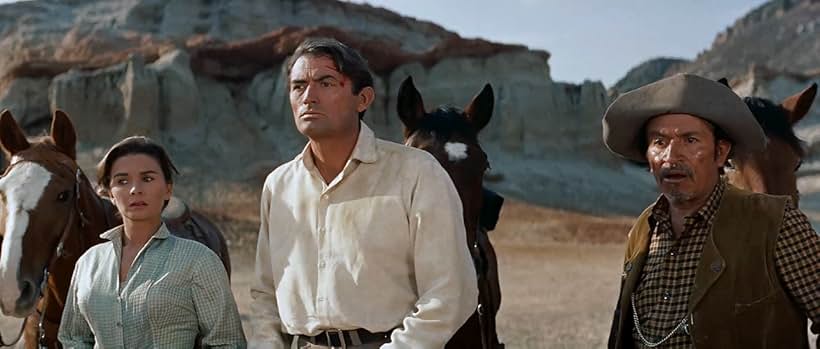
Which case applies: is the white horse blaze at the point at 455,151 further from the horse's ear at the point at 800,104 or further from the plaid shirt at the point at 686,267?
the horse's ear at the point at 800,104

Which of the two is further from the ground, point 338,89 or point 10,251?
point 338,89

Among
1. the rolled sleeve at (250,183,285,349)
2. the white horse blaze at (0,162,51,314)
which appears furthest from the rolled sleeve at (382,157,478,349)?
the white horse blaze at (0,162,51,314)

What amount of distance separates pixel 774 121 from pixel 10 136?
11.7 ft

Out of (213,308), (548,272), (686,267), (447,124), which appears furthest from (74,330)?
(548,272)

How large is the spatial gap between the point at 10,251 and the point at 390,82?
2976cm

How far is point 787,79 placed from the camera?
37688 mm

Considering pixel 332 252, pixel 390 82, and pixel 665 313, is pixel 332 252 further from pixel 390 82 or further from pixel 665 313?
pixel 390 82

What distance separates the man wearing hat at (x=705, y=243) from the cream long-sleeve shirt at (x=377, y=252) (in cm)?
61

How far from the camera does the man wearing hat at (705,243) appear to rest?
84.7 inches

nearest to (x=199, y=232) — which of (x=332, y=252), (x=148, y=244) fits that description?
(x=148, y=244)

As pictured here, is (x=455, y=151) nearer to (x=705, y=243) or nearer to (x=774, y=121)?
(x=705, y=243)

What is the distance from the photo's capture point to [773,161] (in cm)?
361

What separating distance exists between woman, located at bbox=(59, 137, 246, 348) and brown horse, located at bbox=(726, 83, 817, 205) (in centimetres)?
247

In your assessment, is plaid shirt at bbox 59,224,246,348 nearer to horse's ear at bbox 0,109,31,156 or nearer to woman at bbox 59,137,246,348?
woman at bbox 59,137,246,348
